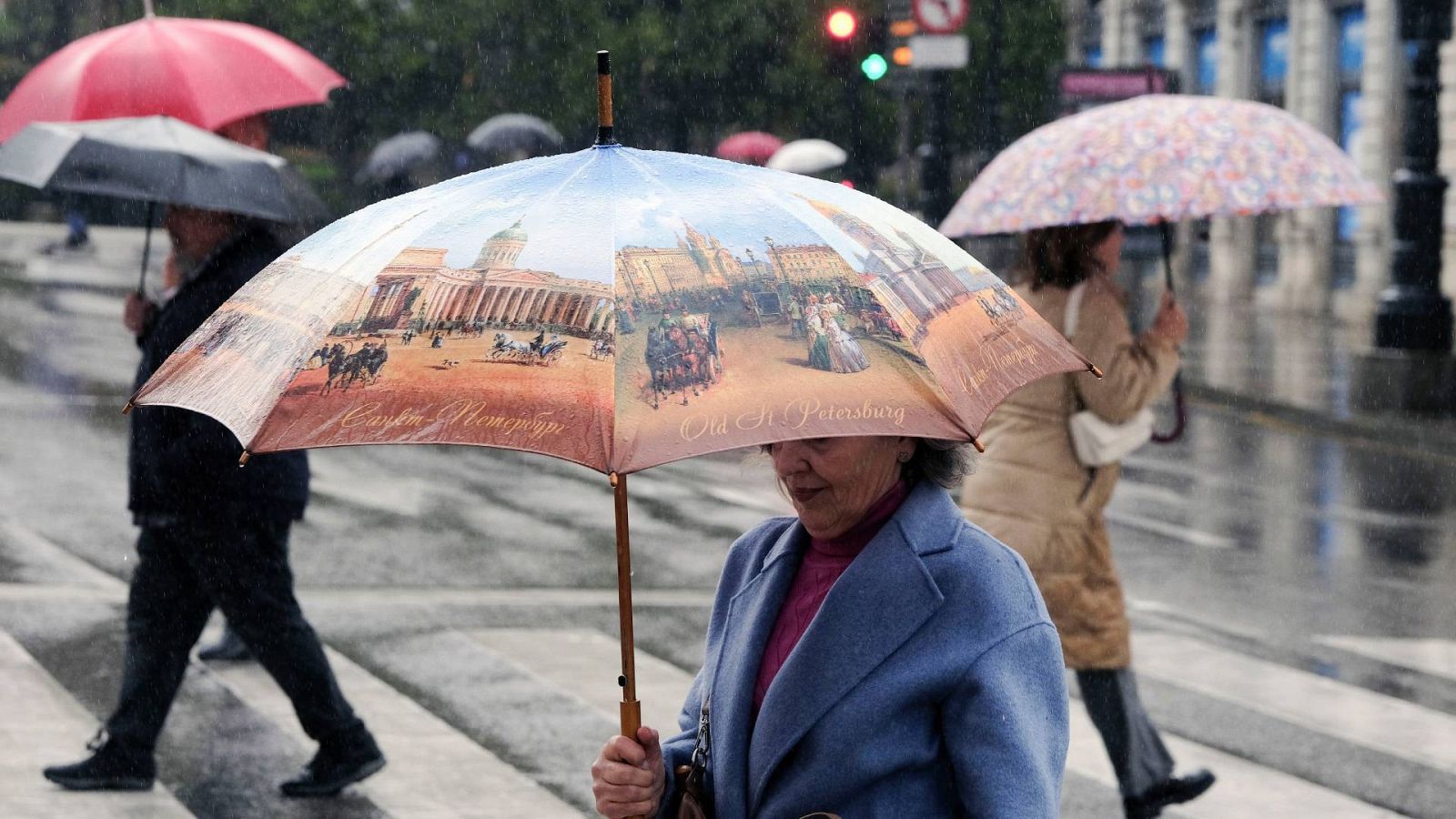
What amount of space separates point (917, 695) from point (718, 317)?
22.9 inches

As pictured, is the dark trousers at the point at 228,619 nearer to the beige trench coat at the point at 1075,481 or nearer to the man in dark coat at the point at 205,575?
the man in dark coat at the point at 205,575

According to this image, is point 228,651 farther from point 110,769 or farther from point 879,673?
point 879,673

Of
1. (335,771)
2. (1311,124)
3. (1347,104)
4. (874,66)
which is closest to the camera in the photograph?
(335,771)

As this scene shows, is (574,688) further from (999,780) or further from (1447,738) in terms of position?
(999,780)

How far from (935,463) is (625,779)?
64cm

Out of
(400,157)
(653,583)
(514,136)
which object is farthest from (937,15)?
(400,157)

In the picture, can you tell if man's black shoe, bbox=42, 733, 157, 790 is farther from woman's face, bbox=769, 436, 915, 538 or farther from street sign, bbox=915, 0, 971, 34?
street sign, bbox=915, 0, 971, 34

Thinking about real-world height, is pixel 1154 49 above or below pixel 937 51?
below

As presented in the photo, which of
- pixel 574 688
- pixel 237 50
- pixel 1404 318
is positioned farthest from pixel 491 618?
pixel 1404 318

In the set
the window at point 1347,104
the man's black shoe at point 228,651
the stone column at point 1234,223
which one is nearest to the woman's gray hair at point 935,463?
the man's black shoe at point 228,651

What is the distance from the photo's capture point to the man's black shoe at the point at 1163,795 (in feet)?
18.3

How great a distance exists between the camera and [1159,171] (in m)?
5.61

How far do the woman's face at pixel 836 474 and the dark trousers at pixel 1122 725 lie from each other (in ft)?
9.48

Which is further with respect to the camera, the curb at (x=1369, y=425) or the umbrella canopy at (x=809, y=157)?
the umbrella canopy at (x=809, y=157)
